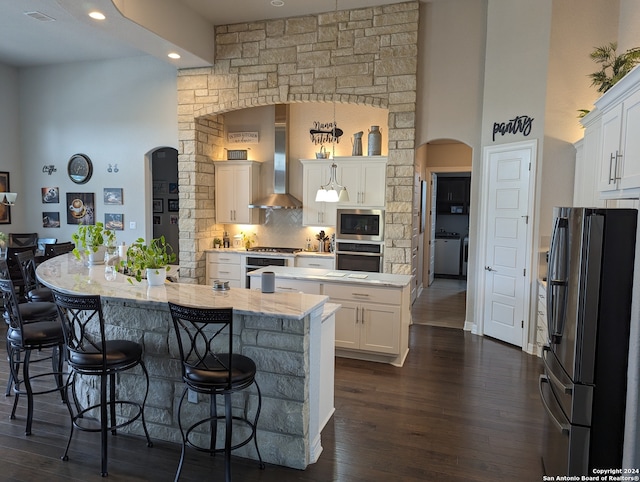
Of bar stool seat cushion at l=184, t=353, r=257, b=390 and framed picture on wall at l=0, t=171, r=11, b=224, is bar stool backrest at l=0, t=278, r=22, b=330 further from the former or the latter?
framed picture on wall at l=0, t=171, r=11, b=224

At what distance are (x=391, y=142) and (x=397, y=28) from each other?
1573 mm

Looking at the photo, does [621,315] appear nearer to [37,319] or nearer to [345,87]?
[37,319]

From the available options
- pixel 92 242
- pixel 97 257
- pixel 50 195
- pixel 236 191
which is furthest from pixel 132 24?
pixel 50 195

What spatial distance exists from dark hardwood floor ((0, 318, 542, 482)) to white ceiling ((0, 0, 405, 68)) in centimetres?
418

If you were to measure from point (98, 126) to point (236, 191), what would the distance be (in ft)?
10.0

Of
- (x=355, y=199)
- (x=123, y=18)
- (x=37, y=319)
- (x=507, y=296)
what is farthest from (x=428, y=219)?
(x=37, y=319)

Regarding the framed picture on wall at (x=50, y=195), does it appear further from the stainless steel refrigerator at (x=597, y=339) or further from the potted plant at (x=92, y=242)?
the stainless steel refrigerator at (x=597, y=339)

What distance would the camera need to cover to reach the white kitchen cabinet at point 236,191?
7.43 metres

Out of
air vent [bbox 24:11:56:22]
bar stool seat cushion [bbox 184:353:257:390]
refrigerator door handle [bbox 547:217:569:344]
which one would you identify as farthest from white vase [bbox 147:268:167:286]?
air vent [bbox 24:11:56:22]

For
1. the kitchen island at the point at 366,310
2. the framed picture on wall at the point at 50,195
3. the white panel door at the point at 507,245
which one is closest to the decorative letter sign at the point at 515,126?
the white panel door at the point at 507,245

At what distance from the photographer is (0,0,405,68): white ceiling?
5195 mm

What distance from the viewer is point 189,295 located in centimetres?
309

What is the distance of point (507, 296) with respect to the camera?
5.47 meters

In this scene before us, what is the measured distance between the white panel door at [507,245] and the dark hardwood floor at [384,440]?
1069mm
